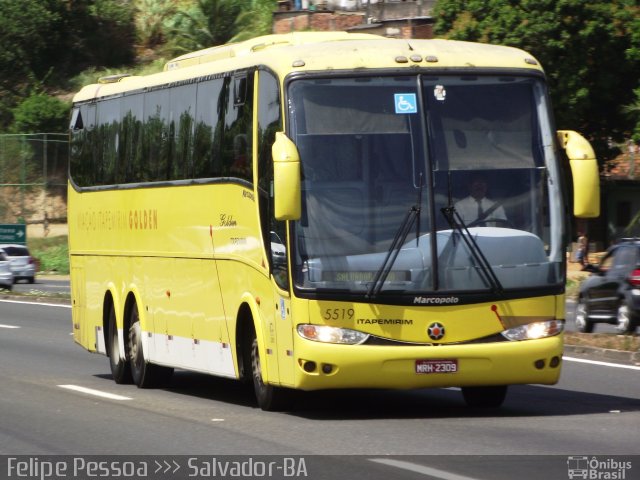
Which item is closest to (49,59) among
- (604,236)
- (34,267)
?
(34,267)

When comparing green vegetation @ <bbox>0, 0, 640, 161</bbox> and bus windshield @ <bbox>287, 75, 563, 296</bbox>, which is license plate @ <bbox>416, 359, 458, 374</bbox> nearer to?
bus windshield @ <bbox>287, 75, 563, 296</bbox>

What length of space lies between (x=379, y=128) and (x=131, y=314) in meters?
6.28

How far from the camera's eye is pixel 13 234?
52.8 meters

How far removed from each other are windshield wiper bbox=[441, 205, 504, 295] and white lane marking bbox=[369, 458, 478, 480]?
9.73 feet

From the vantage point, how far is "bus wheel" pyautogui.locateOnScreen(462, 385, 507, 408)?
14.4m

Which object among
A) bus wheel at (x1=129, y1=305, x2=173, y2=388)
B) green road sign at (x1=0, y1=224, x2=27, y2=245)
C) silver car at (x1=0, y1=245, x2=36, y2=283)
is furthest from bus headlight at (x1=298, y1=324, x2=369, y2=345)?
green road sign at (x1=0, y1=224, x2=27, y2=245)

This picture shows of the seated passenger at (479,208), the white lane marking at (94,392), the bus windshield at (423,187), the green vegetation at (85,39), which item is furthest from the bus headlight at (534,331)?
the green vegetation at (85,39)

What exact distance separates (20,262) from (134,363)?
114 ft

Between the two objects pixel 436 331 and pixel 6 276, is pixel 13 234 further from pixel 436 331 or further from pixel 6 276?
pixel 436 331

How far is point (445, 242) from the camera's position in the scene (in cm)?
1294

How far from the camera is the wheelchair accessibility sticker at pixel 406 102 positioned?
43.3 ft

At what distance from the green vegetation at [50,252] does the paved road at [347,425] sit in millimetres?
42293

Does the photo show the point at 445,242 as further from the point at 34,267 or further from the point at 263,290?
the point at 34,267

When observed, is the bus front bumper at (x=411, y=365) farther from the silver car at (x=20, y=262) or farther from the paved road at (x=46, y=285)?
the silver car at (x=20, y=262)
